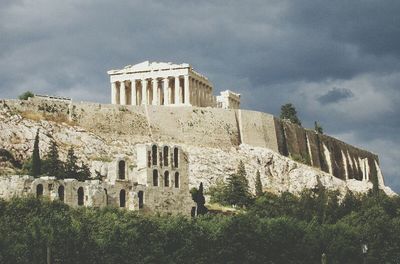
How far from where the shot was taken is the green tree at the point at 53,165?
87.1 metres

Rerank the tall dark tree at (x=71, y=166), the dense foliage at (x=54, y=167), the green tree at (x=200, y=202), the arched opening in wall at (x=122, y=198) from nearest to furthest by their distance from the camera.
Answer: the arched opening in wall at (x=122, y=198) → the dense foliage at (x=54, y=167) → the tall dark tree at (x=71, y=166) → the green tree at (x=200, y=202)

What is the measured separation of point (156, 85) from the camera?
12231 cm

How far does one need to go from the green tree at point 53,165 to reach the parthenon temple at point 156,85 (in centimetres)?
2930

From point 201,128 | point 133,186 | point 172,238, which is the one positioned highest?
point 201,128

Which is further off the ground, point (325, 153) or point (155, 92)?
point (155, 92)

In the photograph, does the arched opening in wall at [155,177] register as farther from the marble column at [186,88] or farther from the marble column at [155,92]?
the marble column at [155,92]

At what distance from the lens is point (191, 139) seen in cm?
11406

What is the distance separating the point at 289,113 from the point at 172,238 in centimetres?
6971

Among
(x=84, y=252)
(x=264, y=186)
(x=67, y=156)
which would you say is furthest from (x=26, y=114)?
(x=84, y=252)

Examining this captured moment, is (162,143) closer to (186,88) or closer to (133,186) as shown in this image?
(186,88)

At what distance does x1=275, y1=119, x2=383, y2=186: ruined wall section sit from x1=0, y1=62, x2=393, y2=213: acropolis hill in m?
0.19

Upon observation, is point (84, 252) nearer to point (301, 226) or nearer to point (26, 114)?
point (301, 226)

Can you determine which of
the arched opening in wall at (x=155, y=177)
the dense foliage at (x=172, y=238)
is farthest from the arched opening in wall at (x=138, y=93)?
the dense foliage at (x=172, y=238)

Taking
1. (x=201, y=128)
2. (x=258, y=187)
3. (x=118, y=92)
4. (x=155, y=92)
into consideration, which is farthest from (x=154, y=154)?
(x=118, y=92)
